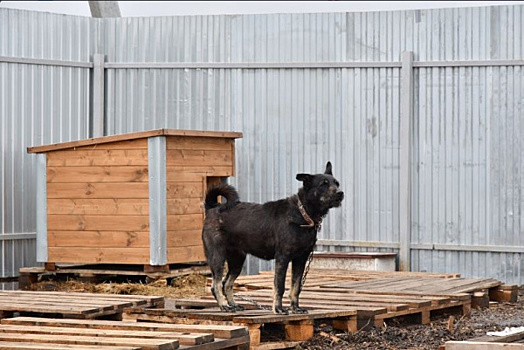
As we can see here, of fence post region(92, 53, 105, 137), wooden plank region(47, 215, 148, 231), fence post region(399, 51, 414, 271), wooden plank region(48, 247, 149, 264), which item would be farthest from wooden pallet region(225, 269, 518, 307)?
fence post region(92, 53, 105, 137)

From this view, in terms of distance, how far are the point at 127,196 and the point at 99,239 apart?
72 centimetres

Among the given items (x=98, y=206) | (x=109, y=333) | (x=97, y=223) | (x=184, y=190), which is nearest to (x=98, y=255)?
(x=97, y=223)

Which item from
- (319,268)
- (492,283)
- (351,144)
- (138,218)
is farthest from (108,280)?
(492,283)

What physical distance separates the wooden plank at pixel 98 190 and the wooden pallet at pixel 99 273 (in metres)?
0.99

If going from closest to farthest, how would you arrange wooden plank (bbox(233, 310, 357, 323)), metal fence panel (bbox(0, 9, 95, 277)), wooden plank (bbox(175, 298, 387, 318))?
1. wooden plank (bbox(233, 310, 357, 323))
2. wooden plank (bbox(175, 298, 387, 318))
3. metal fence panel (bbox(0, 9, 95, 277))

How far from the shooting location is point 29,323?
32.3 ft

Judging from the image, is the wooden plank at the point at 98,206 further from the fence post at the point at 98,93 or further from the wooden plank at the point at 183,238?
the fence post at the point at 98,93

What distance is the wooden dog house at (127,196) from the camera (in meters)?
14.7

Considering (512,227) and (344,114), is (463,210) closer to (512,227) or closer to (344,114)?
(512,227)

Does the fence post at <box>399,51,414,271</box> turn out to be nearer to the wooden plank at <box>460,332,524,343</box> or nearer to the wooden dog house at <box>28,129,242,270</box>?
the wooden dog house at <box>28,129,242,270</box>

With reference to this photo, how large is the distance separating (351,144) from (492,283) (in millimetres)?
3352

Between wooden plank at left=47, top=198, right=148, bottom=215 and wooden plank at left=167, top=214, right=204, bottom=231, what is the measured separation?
0.21m

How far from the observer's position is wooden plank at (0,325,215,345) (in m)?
8.62

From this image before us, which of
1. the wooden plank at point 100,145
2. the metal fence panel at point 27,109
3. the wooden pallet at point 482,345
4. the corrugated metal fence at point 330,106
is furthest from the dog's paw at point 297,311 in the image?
the metal fence panel at point 27,109
